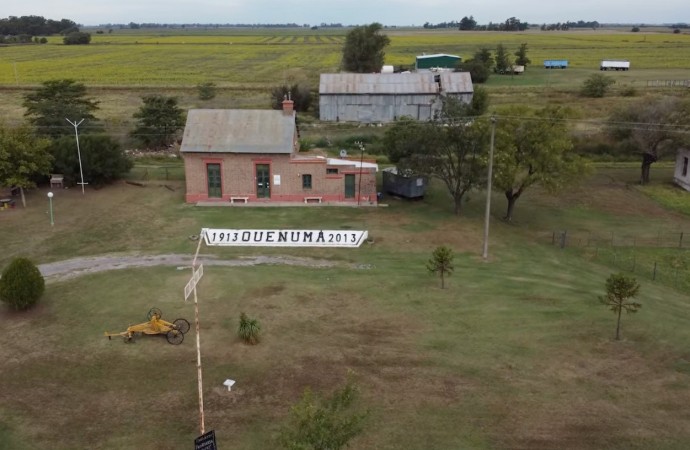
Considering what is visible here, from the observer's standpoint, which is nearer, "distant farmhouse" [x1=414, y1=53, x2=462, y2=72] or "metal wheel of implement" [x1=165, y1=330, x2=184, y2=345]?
"metal wheel of implement" [x1=165, y1=330, x2=184, y2=345]

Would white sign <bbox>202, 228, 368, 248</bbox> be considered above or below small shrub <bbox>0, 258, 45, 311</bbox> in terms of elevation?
below

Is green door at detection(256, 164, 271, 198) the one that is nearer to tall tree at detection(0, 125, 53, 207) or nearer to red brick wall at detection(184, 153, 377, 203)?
red brick wall at detection(184, 153, 377, 203)

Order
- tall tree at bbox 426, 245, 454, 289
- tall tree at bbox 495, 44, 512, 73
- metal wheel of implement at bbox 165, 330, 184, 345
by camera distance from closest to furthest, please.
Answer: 1. metal wheel of implement at bbox 165, 330, 184, 345
2. tall tree at bbox 426, 245, 454, 289
3. tall tree at bbox 495, 44, 512, 73

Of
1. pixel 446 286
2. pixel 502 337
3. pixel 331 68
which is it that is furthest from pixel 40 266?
pixel 331 68

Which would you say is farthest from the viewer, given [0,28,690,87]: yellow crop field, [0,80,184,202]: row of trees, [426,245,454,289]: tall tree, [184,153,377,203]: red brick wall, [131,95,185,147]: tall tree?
[0,28,690,87]: yellow crop field

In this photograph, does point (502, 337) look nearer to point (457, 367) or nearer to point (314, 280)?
point (457, 367)

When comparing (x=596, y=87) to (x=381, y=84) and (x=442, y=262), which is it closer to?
(x=381, y=84)

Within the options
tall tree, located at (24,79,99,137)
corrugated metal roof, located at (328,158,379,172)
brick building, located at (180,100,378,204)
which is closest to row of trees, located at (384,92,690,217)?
corrugated metal roof, located at (328,158,379,172)

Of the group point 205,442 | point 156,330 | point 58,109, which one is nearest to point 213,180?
point 156,330
